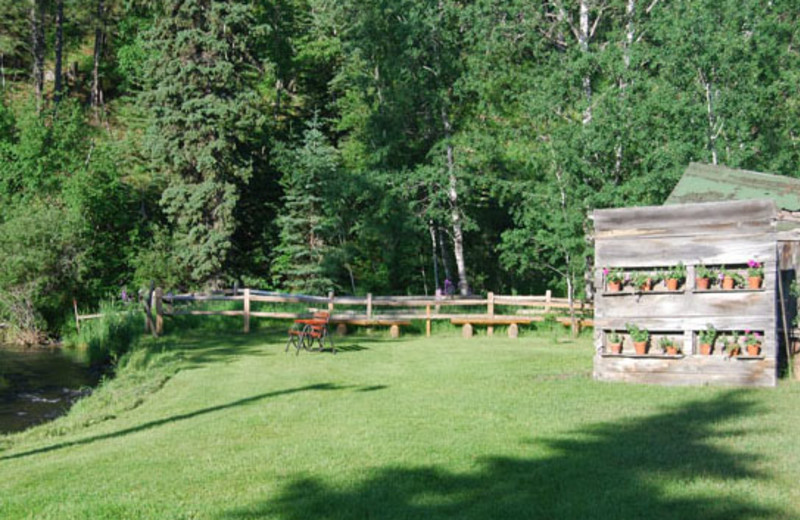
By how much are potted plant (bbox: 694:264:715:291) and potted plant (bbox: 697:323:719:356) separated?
0.61 metres

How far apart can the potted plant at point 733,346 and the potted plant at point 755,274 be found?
0.79m

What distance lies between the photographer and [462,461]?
7.56 meters

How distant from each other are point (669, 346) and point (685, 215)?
211cm

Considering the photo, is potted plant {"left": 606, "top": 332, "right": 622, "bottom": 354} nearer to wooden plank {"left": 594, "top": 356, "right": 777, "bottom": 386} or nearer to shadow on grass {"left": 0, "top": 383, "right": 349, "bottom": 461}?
wooden plank {"left": 594, "top": 356, "right": 777, "bottom": 386}

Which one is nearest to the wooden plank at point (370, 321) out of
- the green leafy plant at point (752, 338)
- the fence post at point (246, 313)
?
the fence post at point (246, 313)

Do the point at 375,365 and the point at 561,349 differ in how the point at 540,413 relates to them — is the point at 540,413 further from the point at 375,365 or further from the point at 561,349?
the point at 561,349

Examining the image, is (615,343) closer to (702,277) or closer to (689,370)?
(689,370)

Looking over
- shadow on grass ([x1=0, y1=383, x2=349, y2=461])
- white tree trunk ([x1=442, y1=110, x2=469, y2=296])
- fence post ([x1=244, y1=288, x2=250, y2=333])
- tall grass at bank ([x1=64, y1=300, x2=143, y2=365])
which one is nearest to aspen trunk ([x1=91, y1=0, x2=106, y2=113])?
tall grass at bank ([x1=64, y1=300, x2=143, y2=365])

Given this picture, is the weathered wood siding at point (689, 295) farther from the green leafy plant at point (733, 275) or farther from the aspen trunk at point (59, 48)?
the aspen trunk at point (59, 48)

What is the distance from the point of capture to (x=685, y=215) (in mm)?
12289

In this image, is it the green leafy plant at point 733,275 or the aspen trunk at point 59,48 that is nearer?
the green leafy plant at point 733,275

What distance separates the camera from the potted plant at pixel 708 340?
1191cm

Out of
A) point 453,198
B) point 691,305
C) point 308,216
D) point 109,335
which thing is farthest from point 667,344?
point 308,216

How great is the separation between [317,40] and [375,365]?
84.6 feet
